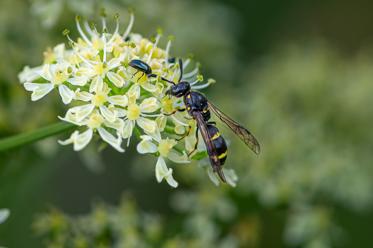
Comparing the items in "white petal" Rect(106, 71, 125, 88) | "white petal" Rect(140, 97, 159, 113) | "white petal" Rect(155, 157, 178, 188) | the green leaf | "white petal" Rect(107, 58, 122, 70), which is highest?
"white petal" Rect(107, 58, 122, 70)

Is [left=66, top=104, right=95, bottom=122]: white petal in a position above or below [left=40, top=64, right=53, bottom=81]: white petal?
above

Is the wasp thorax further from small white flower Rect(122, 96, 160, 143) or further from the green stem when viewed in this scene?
the green stem

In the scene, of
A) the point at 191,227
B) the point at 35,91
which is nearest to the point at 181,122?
the point at 35,91

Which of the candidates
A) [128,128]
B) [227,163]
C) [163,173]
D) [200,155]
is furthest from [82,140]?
[227,163]

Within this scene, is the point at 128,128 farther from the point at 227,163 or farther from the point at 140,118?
the point at 227,163

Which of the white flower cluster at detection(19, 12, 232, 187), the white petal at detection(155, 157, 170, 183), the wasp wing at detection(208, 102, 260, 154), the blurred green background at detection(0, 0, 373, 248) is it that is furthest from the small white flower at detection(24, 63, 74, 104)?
the blurred green background at detection(0, 0, 373, 248)
